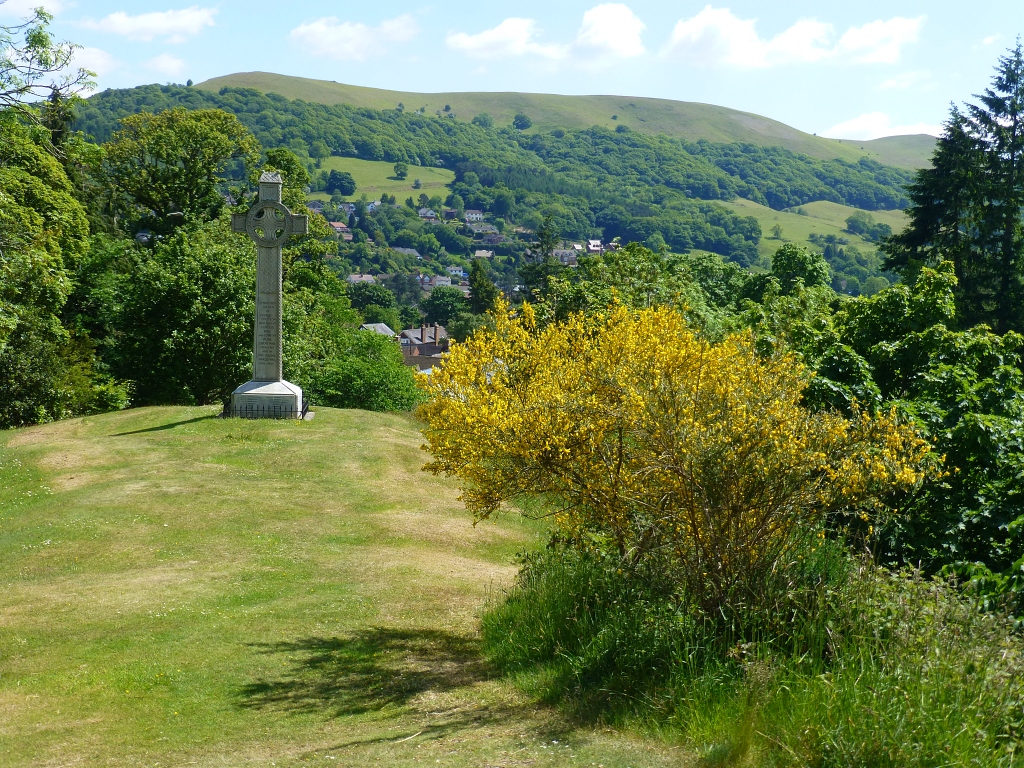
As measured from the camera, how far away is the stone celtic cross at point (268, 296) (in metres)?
27.0

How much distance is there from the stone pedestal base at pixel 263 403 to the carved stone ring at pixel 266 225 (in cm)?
408

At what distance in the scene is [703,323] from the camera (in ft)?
103

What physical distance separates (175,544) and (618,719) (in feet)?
34.1

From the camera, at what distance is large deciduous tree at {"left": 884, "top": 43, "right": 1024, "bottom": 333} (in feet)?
120

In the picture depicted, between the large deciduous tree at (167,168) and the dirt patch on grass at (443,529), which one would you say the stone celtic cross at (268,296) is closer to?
the dirt patch on grass at (443,529)

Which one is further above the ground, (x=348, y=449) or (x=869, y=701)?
(x=869, y=701)

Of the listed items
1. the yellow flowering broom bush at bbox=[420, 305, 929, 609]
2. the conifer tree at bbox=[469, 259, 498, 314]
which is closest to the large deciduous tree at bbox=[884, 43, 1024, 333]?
the yellow flowering broom bush at bbox=[420, 305, 929, 609]

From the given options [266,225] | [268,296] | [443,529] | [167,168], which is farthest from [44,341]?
[443,529]

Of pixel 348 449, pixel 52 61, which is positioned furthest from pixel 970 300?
pixel 52 61

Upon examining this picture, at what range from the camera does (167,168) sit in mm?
47844

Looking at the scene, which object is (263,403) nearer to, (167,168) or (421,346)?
(167,168)

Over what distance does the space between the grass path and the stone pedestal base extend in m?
2.35

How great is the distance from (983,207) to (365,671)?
3488 cm

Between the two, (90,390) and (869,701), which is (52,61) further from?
(90,390)
